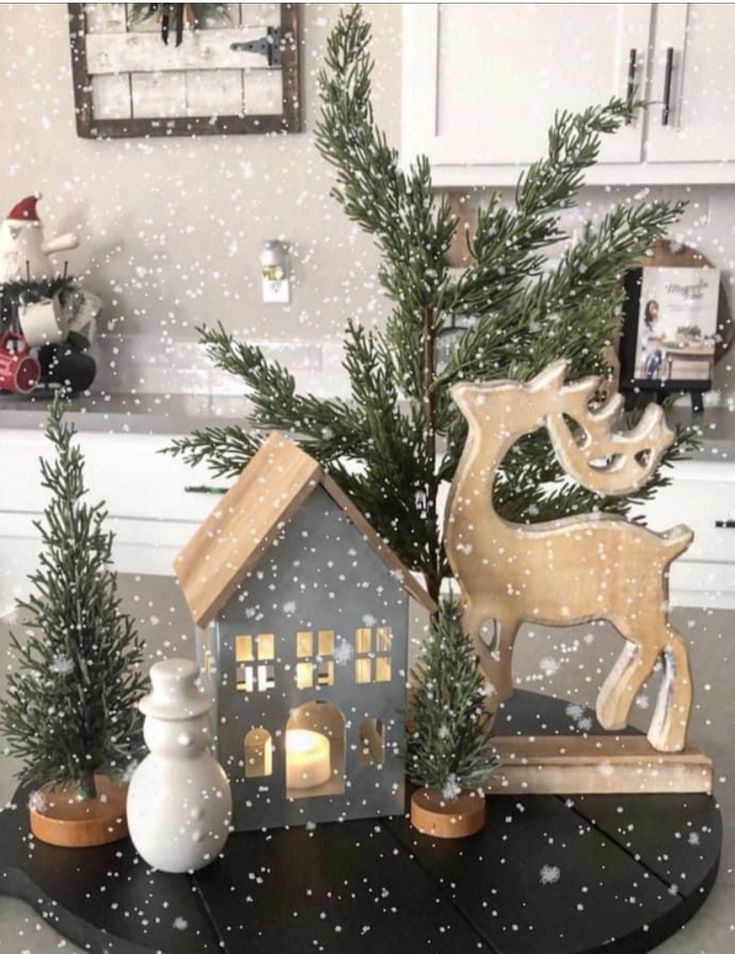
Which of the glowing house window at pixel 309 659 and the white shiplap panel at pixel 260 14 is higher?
the white shiplap panel at pixel 260 14

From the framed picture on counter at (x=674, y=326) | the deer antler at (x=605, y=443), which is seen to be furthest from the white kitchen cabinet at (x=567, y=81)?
the deer antler at (x=605, y=443)

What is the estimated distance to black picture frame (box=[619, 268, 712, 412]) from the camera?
244cm

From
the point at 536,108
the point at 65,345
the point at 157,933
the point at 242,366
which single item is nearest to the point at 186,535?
the point at 65,345

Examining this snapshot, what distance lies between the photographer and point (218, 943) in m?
0.66

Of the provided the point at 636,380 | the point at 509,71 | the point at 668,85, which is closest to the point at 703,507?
the point at 636,380

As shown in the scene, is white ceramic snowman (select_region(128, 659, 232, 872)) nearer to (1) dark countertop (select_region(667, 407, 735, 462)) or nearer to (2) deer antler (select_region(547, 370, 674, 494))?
(2) deer antler (select_region(547, 370, 674, 494))

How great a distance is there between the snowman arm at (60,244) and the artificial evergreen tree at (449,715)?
2108 mm

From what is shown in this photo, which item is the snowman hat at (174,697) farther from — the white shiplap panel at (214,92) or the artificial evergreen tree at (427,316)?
the white shiplap panel at (214,92)

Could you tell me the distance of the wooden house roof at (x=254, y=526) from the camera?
753mm

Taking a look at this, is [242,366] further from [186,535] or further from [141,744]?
[186,535]

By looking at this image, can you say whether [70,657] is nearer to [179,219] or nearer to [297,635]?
[297,635]

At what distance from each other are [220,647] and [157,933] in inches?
7.7

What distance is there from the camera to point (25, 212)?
2.62 meters

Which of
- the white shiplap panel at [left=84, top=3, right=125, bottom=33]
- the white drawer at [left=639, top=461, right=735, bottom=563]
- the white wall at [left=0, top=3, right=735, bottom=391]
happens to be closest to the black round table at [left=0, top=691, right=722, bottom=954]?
the white drawer at [left=639, top=461, right=735, bottom=563]
